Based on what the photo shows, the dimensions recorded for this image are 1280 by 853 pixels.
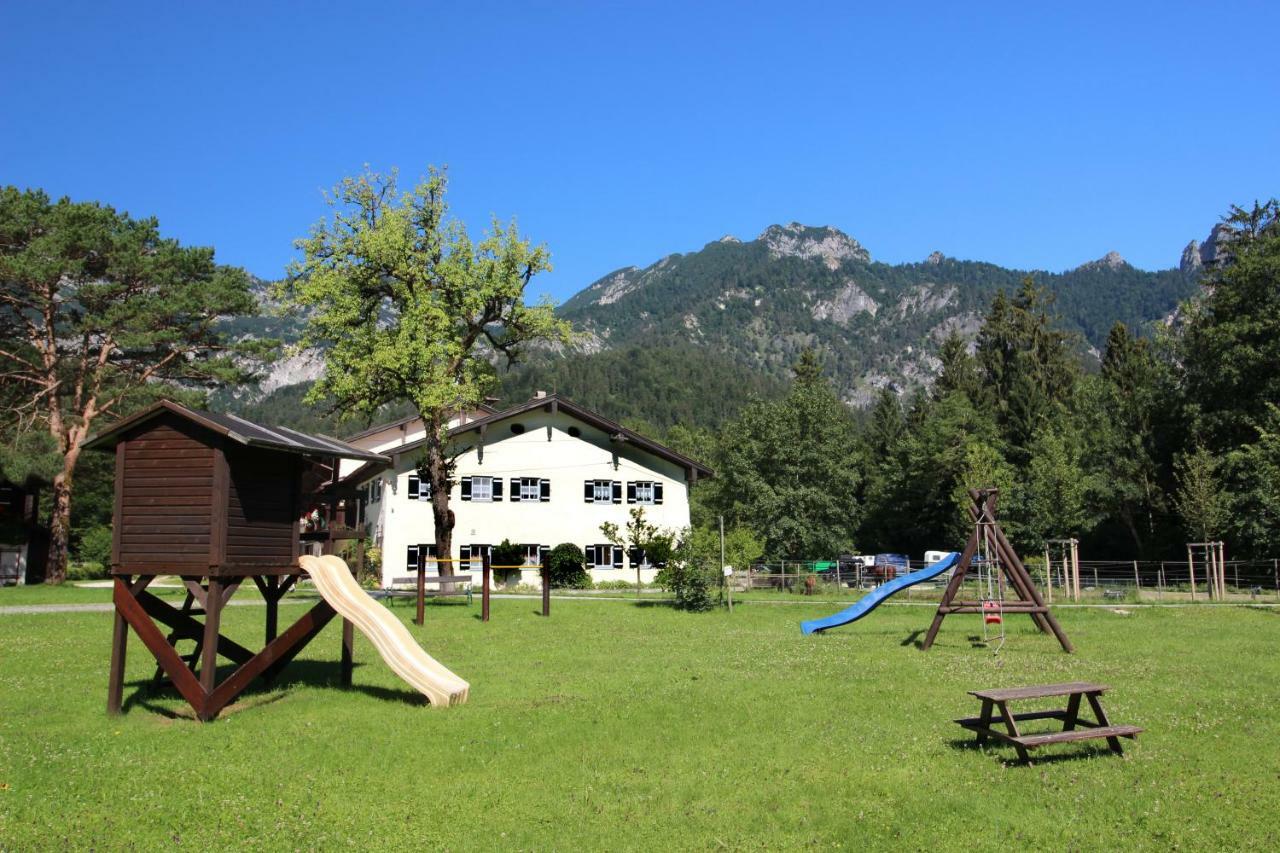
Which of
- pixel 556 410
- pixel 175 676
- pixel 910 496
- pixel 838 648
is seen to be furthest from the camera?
pixel 910 496

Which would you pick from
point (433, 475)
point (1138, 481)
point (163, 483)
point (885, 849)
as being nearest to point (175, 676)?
point (163, 483)

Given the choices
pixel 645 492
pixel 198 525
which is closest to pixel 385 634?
pixel 198 525

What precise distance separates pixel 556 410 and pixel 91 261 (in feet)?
67.4

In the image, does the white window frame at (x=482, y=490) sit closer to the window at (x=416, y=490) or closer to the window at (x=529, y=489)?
the window at (x=529, y=489)

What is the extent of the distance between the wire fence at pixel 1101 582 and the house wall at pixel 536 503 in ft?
21.4

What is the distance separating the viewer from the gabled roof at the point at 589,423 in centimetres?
4597

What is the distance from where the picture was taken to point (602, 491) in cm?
4841

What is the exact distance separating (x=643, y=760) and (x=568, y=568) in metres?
35.5

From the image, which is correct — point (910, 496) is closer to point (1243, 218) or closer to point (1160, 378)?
point (1160, 378)

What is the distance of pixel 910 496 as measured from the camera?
68812mm

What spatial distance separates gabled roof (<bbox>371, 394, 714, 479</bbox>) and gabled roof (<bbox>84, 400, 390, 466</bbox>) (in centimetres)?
3011

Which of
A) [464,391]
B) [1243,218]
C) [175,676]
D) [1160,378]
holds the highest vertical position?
[1243,218]

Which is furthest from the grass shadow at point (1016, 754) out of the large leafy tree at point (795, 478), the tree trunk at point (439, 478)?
the large leafy tree at point (795, 478)

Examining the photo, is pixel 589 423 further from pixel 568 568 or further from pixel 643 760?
pixel 643 760
